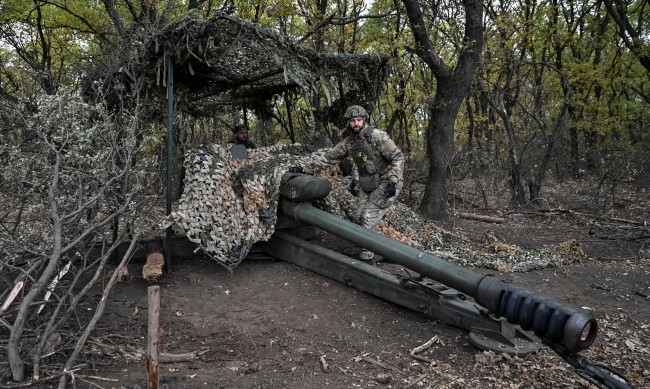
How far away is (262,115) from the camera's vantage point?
1033 centimetres

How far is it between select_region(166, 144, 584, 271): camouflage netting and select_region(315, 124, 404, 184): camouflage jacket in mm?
564

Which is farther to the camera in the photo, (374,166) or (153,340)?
(374,166)

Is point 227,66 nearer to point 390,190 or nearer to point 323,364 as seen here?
point 390,190

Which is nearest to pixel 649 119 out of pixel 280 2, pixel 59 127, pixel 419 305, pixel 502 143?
pixel 502 143

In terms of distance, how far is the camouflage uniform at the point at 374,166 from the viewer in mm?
6914

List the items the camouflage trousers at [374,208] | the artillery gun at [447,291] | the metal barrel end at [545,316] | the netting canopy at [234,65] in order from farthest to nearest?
the camouflage trousers at [374,208], the netting canopy at [234,65], the artillery gun at [447,291], the metal barrel end at [545,316]

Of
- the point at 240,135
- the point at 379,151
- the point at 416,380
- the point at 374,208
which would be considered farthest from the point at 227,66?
the point at 416,380

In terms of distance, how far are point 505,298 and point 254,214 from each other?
3639mm

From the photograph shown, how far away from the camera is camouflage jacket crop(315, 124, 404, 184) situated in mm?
6906

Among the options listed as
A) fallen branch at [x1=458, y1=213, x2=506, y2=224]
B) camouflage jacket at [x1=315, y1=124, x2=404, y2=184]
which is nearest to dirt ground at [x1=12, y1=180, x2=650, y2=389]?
camouflage jacket at [x1=315, y1=124, x2=404, y2=184]

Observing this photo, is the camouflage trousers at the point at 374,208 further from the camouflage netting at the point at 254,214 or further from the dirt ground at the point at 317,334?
the dirt ground at the point at 317,334

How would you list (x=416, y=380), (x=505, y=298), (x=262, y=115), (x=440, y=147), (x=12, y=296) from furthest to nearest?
(x=262, y=115)
(x=440, y=147)
(x=416, y=380)
(x=505, y=298)
(x=12, y=296)

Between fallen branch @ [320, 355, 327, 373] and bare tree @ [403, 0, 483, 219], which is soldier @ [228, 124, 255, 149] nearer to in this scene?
bare tree @ [403, 0, 483, 219]

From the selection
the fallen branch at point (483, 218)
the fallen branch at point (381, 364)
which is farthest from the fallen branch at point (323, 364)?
the fallen branch at point (483, 218)
